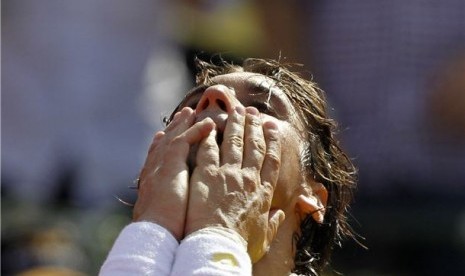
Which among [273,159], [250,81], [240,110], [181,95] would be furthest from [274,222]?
[181,95]

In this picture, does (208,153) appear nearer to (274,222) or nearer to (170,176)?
(170,176)

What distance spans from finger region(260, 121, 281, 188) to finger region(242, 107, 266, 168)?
2 centimetres

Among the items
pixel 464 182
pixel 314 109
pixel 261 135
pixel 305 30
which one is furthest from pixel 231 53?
pixel 261 135

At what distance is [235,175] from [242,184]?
0.07 ft

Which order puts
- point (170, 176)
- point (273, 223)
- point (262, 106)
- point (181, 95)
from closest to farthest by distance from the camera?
point (170, 176), point (273, 223), point (262, 106), point (181, 95)

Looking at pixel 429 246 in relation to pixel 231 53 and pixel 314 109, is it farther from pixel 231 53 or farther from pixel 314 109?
pixel 314 109

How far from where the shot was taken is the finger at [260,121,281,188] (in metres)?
2.05

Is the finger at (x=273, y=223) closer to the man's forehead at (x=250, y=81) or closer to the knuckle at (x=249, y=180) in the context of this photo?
the knuckle at (x=249, y=180)

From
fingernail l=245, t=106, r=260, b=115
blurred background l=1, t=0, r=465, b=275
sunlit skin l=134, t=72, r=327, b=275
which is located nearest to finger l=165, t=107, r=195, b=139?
sunlit skin l=134, t=72, r=327, b=275

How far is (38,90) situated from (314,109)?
1.97 metres

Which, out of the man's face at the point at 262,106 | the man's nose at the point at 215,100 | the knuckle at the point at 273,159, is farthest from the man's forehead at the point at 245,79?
the knuckle at the point at 273,159

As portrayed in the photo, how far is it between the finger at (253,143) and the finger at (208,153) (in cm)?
5

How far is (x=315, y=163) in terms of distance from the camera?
2.36 metres

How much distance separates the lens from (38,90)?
4.20 m
